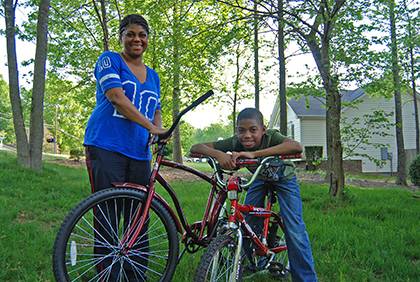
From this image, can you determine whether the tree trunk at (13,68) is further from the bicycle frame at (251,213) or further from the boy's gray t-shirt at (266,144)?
the bicycle frame at (251,213)

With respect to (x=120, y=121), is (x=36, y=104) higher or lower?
higher

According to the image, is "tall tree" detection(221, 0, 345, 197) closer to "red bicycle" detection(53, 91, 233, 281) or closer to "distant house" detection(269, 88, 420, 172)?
"red bicycle" detection(53, 91, 233, 281)

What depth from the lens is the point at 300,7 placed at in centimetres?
673

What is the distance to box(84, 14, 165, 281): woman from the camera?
8.91 ft

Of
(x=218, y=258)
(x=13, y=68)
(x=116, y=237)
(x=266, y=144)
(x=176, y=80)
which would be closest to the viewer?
(x=218, y=258)

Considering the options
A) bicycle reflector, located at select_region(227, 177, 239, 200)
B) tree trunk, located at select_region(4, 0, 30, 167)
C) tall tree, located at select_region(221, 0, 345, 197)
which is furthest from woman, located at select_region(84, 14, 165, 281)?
tree trunk, located at select_region(4, 0, 30, 167)

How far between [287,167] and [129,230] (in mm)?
1315

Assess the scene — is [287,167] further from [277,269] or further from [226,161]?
[277,269]

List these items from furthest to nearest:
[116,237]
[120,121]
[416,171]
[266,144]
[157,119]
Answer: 1. [416,171]
2. [157,119]
3. [266,144]
4. [120,121]
5. [116,237]

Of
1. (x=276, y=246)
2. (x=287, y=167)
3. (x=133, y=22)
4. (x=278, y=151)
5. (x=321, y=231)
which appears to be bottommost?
(x=321, y=231)

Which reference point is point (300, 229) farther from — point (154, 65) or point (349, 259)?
point (154, 65)

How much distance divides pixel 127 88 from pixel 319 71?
18.4 feet

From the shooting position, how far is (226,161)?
2.72 meters

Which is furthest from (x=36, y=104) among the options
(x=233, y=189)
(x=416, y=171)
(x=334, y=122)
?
(x=416, y=171)
